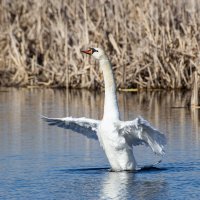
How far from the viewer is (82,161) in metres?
11.8

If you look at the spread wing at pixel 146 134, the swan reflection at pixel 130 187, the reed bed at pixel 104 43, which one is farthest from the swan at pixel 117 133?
the reed bed at pixel 104 43

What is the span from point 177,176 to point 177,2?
44.2ft

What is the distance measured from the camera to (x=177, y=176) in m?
10.8

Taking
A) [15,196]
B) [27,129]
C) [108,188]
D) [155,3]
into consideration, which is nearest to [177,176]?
[108,188]

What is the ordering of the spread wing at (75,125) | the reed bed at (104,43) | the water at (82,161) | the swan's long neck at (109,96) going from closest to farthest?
the water at (82,161) < the swan's long neck at (109,96) < the spread wing at (75,125) < the reed bed at (104,43)

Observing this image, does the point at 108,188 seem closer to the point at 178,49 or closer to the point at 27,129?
the point at 27,129

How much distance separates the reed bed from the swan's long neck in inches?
408

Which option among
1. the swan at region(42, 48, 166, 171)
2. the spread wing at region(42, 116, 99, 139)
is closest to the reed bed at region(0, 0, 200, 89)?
the spread wing at region(42, 116, 99, 139)

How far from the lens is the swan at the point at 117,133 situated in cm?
1067

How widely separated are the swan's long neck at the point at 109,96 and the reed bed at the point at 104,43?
1035 centimetres

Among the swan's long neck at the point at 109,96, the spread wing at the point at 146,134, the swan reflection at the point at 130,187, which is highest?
the swan's long neck at the point at 109,96

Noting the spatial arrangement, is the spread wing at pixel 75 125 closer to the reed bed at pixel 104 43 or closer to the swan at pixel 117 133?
the swan at pixel 117 133

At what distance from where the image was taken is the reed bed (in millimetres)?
22766

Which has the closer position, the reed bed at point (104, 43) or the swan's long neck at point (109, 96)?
the swan's long neck at point (109, 96)
